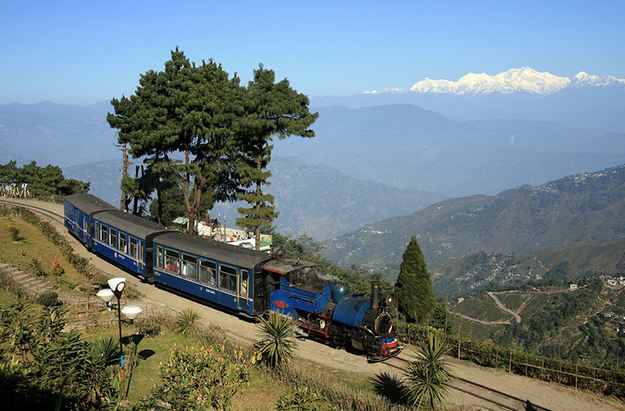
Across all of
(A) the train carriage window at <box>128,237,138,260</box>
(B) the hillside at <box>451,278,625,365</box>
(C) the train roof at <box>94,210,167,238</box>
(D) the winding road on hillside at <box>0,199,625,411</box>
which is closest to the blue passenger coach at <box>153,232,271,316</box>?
(D) the winding road on hillside at <box>0,199,625,411</box>

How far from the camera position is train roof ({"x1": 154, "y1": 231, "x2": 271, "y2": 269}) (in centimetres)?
2414

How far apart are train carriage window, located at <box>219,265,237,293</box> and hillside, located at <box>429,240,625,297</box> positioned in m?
124

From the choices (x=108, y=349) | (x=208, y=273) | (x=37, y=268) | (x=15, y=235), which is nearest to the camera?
Result: (x=108, y=349)

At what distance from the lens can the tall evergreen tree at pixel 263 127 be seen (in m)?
33.8

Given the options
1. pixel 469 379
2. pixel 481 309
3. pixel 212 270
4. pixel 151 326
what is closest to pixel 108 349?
pixel 151 326

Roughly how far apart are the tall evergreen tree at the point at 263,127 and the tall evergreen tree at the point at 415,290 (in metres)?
9.26

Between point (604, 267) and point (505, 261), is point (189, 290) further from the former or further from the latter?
point (505, 261)

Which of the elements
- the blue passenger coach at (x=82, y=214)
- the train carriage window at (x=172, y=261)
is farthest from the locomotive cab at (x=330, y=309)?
the blue passenger coach at (x=82, y=214)

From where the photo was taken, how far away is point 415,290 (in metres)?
32.7

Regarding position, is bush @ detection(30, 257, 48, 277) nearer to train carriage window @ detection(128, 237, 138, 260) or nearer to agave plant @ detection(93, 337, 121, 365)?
train carriage window @ detection(128, 237, 138, 260)

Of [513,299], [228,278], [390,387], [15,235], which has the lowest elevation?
[513,299]

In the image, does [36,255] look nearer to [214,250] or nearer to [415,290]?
[214,250]

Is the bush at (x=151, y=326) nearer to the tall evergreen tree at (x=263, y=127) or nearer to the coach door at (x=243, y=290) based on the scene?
the coach door at (x=243, y=290)

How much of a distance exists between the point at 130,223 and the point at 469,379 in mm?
20746
